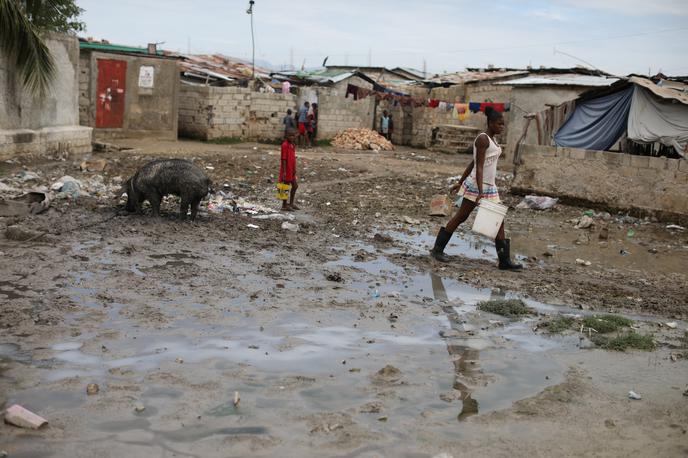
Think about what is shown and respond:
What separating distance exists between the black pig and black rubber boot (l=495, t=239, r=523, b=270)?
136 inches

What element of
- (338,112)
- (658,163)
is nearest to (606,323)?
(658,163)

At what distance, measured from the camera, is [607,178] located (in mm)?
12141

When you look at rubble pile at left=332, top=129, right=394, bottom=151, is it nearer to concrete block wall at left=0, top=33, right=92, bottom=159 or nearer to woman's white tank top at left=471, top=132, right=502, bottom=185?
concrete block wall at left=0, top=33, right=92, bottom=159

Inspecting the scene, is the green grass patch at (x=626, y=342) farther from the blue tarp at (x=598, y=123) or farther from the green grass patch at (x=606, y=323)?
the blue tarp at (x=598, y=123)

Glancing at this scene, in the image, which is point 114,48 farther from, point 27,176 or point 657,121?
point 657,121

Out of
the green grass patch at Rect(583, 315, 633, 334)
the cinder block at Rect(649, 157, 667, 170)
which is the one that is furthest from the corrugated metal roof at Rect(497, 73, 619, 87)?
the green grass patch at Rect(583, 315, 633, 334)

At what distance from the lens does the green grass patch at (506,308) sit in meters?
5.93

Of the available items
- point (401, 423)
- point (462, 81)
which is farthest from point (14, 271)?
point (462, 81)

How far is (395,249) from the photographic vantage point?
8.37 meters

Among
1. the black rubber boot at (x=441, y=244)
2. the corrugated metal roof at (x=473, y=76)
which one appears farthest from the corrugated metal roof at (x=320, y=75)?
the black rubber boot at (x=441, y=244)

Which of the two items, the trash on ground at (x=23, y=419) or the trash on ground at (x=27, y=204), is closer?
the trash on ground at (x=23, y=419)

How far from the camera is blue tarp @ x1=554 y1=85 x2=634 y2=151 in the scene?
12.6m

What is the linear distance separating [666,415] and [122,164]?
468 inches

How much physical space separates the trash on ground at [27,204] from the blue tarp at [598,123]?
8.79m
